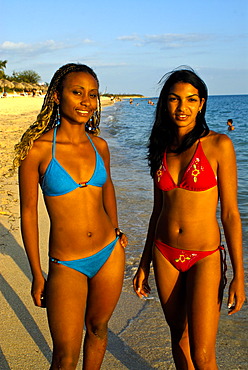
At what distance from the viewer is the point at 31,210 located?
2.62m

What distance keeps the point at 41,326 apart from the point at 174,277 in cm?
154

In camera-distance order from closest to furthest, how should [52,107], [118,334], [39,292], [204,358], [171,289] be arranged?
[204,358] < [39,292] < [171,289] < [52,107] < [118,334]

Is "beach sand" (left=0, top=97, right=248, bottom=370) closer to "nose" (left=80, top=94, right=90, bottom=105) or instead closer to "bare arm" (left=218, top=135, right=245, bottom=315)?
"bare arm" (left=218, top=135, right=245, bottom=315)

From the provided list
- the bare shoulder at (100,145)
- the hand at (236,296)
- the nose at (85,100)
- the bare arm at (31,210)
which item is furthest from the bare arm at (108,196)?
the hand at (236,296)

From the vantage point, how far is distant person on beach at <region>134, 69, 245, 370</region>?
2.56 m

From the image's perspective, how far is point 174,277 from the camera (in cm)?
270

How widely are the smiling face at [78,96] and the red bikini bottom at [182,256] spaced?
0.96 m

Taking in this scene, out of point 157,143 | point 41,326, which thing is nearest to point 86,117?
point 157,143

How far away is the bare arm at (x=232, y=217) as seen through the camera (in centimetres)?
257

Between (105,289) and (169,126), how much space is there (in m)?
1.11

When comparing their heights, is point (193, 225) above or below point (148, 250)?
above

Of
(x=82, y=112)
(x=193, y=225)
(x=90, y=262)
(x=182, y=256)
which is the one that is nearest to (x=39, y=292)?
(x=90, y=262)

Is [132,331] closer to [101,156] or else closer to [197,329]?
[197,329]

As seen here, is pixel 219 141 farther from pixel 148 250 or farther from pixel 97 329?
pixel 97 329
